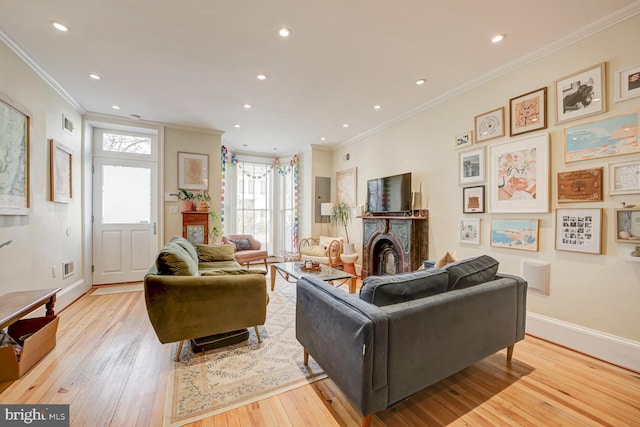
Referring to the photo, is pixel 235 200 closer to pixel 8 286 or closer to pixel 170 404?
pixel 8 286

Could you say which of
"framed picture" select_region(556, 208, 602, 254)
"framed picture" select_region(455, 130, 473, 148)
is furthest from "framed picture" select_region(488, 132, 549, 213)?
"framed picture" select_region(455, 130, 473, 148)

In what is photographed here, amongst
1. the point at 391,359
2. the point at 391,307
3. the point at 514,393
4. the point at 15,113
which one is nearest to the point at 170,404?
the point at 391,359

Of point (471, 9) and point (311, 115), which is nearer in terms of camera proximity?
point (471, 9)

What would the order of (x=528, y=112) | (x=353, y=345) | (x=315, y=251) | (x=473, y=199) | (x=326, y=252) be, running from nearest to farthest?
(x=353, y=345) < (x=528, y=112) < (x=473, y=199) < (x=326, y=252) < (x=315, y=251)

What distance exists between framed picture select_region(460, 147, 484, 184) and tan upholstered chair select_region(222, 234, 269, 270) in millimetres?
3793

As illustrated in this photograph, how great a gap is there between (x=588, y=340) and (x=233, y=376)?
10.0 feet

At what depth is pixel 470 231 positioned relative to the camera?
10.3 feet

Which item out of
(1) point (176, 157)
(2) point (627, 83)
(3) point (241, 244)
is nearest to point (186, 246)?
(3) point (241, 244)

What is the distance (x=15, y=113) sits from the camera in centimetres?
240

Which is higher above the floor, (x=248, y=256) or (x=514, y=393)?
(x=248, y=256)

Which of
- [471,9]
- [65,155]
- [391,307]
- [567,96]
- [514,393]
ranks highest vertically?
[471,9]

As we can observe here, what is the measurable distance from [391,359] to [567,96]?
2904 millimetres

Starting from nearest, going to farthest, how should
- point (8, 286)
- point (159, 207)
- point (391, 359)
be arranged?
point (391, 359), point (8, 286), point (159, 207)

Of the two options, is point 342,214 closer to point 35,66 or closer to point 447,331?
point 447,331
